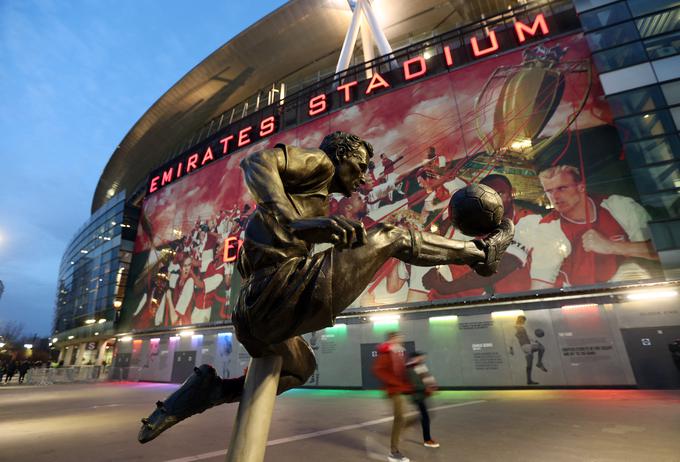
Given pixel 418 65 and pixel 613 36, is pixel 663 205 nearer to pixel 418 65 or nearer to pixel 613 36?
pixel 613 36

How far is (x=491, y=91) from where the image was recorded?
47.3 ft

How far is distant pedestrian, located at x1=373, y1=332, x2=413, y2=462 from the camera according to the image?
4035 mm

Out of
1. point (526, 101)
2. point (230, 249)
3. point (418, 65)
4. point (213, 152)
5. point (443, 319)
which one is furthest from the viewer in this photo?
point (213, 152)

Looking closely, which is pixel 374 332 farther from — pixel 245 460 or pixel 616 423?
pixel 245 460

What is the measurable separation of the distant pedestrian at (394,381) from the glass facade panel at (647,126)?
12171mm

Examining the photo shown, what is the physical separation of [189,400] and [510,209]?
42.2 ft

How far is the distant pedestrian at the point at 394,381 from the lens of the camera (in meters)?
4.04

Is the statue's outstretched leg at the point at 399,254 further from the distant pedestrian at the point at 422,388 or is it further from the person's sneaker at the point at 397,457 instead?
the distant pedestrian at the point at 422,388

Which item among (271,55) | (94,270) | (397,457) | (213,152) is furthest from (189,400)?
(94,270)

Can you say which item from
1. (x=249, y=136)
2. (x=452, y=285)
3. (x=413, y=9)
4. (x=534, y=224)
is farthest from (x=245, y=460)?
(x=413, y=9)

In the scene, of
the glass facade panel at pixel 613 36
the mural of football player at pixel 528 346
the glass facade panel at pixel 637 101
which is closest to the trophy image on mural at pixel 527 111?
the glass facade panel at pixel 613 36

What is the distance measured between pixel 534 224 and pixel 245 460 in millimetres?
12735

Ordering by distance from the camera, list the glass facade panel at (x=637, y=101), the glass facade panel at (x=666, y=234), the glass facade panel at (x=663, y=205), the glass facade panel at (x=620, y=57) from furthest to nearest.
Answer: the glass facade panel at (x=620, y=57) → the glass facade panel at (x=637, y=101) → the glass facade panel at (x=663, y=205) → the glass facade panel at (x=666, y=234)

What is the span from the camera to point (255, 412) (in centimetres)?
157
